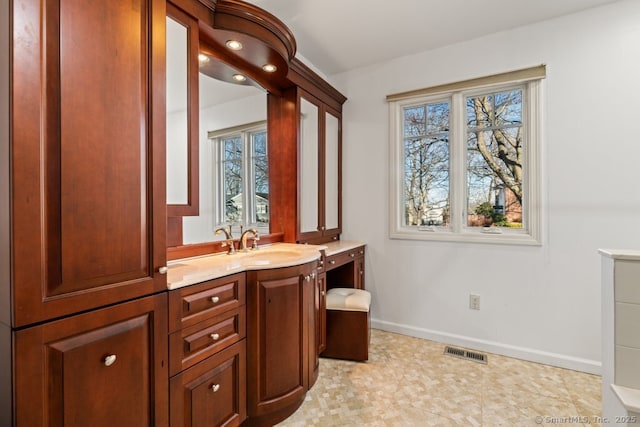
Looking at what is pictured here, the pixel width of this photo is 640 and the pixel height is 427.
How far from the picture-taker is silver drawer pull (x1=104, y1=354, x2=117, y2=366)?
3.37 feet

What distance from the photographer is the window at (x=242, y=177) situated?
2092mm

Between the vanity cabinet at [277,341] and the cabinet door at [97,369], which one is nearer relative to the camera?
the cabinet door at [97,369]

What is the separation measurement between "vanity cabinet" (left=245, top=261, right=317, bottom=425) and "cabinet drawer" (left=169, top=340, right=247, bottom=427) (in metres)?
0.07

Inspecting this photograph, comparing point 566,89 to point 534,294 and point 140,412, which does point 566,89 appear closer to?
point 534,294

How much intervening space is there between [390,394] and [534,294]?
1457 millimetres

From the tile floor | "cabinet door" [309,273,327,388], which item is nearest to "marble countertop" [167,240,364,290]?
"cabinet door" [309,273,327,388]

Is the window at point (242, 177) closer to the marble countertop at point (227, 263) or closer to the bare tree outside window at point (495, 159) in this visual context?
the marble countertop at point (227, 263)

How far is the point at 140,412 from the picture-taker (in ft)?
3.70

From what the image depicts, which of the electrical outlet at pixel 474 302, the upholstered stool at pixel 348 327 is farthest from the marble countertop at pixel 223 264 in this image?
the electrical outlet at pixel 474 302

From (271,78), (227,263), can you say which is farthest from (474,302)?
(271,78)

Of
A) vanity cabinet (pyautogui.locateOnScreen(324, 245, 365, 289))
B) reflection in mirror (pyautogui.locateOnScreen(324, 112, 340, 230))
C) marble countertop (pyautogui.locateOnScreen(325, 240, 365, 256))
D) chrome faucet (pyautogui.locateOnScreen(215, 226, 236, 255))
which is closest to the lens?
chrome faucet (pyautogui.locateOnScreen(215, 226, 236, 255))

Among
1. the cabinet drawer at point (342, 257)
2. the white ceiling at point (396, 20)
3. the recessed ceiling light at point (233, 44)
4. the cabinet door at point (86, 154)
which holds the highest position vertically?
the white ceiling at point (396, 20)

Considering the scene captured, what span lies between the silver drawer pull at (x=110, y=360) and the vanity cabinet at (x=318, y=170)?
1.58m

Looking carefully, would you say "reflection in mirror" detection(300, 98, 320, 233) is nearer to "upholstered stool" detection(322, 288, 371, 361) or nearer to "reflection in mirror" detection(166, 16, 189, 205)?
"upholstered stool" detection(322, 288, 371, 361)
